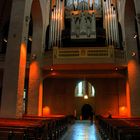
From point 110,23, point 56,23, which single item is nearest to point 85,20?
point 110,23

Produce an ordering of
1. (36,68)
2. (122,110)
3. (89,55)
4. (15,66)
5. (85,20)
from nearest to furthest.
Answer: (15,66) < (89,55) < (36,68) < (85,20) < (122,110)

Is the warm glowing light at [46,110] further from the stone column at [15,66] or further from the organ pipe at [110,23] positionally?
the stone column at [15,66]

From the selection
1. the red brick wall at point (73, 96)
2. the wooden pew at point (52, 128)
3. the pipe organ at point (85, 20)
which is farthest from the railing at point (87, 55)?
the red brick wall at point (73, 96)

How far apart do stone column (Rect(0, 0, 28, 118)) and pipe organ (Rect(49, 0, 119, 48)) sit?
545 cm

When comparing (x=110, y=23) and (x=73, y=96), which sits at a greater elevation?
(x=110, y=23)

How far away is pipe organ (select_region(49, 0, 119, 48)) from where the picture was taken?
50.3ft

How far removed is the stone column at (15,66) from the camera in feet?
29.4

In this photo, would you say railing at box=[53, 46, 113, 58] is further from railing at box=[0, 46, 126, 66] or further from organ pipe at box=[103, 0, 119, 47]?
organ pipe at box=[103, 0, 119, 47]

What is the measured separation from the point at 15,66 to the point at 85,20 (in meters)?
8.69

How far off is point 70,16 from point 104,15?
9.29 feet

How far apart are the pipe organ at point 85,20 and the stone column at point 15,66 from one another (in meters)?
5.45

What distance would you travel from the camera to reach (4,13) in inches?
649

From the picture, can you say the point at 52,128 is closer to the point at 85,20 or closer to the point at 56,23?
the point at 56,23

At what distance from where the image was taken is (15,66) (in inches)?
367
